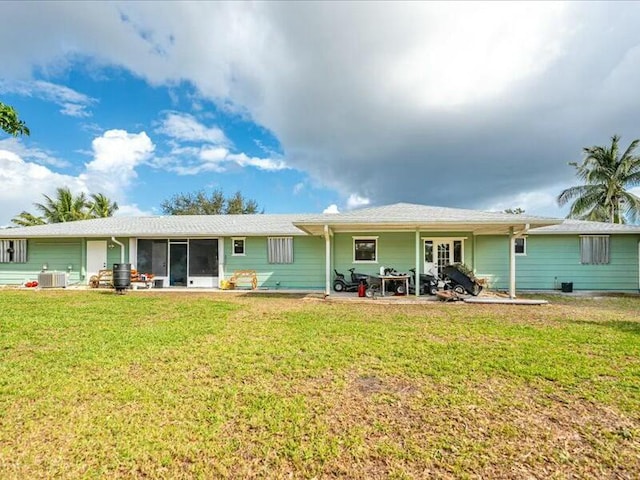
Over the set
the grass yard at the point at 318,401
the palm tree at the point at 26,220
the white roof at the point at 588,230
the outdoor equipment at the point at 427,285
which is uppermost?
the palm tree at the point at 26,220

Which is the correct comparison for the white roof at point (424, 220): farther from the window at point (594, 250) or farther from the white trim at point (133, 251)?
the white trim at point (133, 251)

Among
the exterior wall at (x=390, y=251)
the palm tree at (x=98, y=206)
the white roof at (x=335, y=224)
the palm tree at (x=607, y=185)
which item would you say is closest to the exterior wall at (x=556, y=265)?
the white roof at (x=335, y=224)

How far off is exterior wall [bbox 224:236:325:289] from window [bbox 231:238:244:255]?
18 cm

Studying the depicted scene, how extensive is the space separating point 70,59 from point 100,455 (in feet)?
47.2

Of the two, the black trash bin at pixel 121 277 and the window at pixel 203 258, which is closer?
the black trash bin at pixel 121 277

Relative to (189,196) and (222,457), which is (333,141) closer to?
(222,457)

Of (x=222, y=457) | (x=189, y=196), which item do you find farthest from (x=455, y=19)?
(x=189, y=196)

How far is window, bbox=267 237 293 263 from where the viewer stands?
14281 mm

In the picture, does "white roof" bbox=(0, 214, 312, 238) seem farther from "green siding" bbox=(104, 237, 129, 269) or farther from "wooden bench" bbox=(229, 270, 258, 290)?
"wooden bench" bbox=(229, 270, 258, 290)

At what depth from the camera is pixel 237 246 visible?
48.0 feet

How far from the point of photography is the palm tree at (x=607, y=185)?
20234 mm

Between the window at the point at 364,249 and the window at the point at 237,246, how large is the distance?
15.8ft

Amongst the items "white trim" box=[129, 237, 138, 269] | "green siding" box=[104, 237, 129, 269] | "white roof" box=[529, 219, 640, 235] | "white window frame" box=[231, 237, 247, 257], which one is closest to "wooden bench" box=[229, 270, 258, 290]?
"white window frame" box=[231, 237, 247, 257]

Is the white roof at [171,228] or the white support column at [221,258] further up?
the white roof at [171,228]
